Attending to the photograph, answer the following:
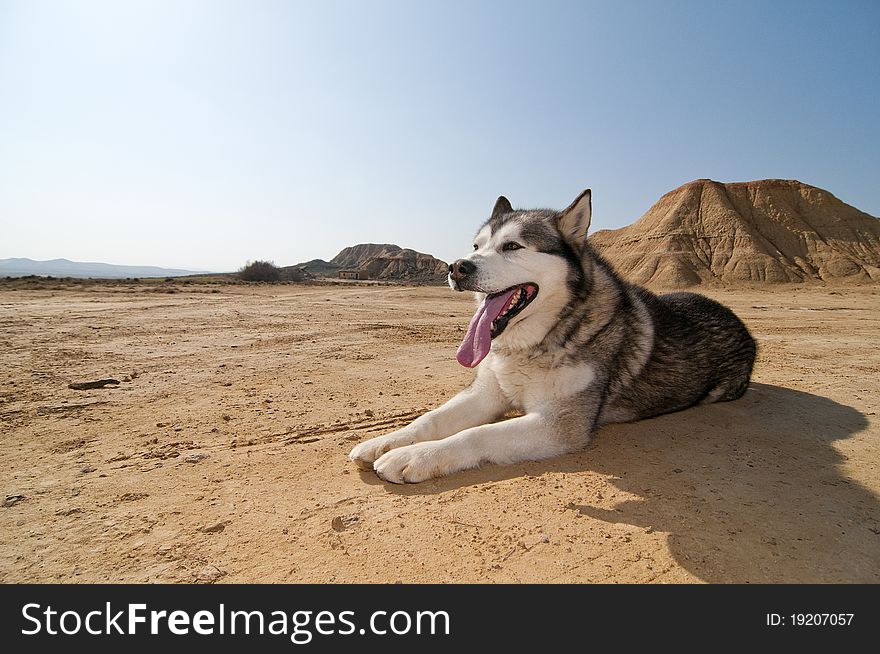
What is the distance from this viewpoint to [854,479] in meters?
2.70

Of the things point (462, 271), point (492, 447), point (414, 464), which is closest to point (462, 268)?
point (462, 271)

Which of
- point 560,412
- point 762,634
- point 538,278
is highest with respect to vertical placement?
point 538,278

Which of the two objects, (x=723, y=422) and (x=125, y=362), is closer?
(x=723, y=422)

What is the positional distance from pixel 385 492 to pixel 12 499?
7.32ft

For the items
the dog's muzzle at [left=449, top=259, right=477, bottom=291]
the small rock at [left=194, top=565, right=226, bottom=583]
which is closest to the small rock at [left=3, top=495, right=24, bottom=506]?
the small rock at [left=194, top=565, right=226, bottom=583]

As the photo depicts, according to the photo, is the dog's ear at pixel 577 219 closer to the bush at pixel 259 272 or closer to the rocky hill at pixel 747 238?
the rocky hill at pixel 747 238


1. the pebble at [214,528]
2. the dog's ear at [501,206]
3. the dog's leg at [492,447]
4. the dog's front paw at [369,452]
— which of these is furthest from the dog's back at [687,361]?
the pebble at [214,528]

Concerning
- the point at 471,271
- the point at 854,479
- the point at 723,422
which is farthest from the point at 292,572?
the point at 723,422

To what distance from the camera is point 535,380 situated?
132 inches

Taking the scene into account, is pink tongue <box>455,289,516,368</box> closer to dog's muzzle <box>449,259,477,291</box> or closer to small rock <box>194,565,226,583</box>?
dog's muzzle <box>449,259,477,291</box>

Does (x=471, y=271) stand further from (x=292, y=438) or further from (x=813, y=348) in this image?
(x=813, y=348)

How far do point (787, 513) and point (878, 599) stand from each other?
60 centimetres

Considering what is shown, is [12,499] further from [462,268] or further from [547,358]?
[547,358]

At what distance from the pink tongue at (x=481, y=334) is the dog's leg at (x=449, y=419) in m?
0.30
